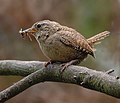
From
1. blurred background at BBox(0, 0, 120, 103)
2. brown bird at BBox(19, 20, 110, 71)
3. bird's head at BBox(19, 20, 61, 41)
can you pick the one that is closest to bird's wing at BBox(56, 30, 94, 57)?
brown bird at BBox(19, 20, 110, 71)

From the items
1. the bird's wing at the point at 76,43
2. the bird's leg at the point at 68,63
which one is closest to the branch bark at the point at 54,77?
the bird's leg at the point at 68,63

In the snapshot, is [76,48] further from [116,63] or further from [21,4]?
[21,4]

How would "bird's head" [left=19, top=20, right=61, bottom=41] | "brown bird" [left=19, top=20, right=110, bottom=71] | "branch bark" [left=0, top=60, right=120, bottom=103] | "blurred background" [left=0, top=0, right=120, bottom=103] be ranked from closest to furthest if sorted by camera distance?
"branch bark" [left=0, top=60, right=120, bottom=103] → "brown bird" [left=19, top=20, right=110, bottom=71] → "bird's head" [left=19, top=20, right=61, bottom=41] → "blurred background" [left=0, top=0, right=120, bottom=103]

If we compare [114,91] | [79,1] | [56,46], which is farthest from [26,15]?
[114,91]

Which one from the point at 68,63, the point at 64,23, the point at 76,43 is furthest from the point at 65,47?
the point at 64,23

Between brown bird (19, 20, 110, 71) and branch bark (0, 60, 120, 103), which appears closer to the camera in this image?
branch bark (0, 60, 120, 103)

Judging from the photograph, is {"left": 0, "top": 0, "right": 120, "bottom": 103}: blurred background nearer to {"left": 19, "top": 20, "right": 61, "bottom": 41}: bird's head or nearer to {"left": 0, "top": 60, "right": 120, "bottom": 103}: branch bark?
{"left": 19, "top": 20, "right": 61, "bottom": 41}: bird's head

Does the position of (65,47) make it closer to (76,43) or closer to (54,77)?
(76,43)
